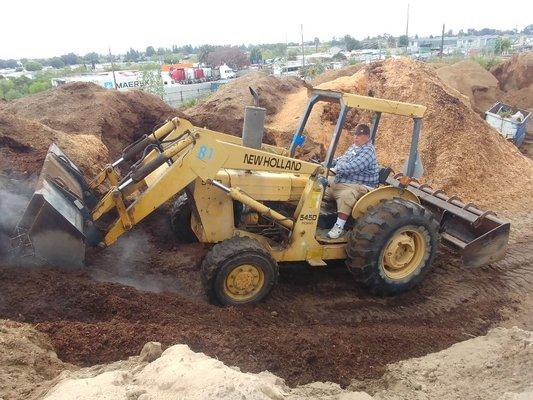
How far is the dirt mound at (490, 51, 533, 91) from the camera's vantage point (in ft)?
77.8

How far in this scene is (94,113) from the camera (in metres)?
10.6

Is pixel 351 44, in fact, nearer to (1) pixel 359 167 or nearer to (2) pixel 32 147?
(2) pixel 32 147

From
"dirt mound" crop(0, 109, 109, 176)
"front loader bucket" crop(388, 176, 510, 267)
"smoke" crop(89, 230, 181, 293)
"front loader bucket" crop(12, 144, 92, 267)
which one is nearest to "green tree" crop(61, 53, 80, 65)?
"dirt mound" crop(0, 109, 109, 176)

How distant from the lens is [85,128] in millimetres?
9969

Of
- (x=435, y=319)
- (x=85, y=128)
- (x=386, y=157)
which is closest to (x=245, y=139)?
(x=435, y=319)

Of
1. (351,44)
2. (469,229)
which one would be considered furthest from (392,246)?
(351,44)

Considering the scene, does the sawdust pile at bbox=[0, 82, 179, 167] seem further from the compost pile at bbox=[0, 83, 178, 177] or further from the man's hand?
the man's hand

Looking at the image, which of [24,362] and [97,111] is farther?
[97,111]

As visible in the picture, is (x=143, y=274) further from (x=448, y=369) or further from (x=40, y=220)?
(x=448, y=369)

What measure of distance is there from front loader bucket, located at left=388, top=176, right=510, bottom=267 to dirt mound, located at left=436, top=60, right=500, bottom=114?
16.3 m

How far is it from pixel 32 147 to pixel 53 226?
300cm

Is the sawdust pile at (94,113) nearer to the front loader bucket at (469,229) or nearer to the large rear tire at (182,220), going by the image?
the large rear tire at (182,220)

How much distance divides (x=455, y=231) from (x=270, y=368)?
406 cm

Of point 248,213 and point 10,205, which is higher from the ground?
point 10,205
